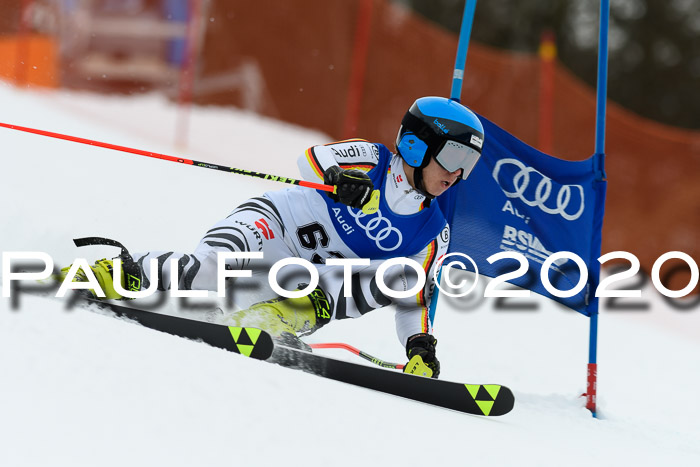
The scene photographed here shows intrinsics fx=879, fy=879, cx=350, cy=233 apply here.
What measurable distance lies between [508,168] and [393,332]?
1.38m

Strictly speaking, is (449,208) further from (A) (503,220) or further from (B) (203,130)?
(B) (203,130)

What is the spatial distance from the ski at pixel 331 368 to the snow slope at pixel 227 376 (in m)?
0.11

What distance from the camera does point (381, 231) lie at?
3.95 meters

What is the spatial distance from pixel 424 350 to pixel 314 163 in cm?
95

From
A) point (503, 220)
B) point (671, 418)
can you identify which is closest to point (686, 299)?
point (671, 418)

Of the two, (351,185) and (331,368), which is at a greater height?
(351,185)

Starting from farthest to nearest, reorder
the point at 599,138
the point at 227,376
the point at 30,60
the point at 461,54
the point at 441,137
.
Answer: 1. the point at 30,60
2. the point at 461,54
3. the point at 599,138
4. the point at 441,137
5. the point at 227,376

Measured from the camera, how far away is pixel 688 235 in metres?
10.1

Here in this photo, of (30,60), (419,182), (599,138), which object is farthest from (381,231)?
(30,60)

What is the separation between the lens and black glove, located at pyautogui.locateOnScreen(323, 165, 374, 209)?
11.8ft

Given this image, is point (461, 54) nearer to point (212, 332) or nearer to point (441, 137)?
point (441, 137)

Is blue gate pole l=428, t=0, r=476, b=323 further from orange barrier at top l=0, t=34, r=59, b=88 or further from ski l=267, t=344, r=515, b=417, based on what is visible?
orange barrier at top l=0, t=34, r=59, b=88

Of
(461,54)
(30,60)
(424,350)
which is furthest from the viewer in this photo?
(30,60)

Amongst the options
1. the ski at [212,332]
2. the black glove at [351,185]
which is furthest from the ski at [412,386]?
the black glove at [351,185]
